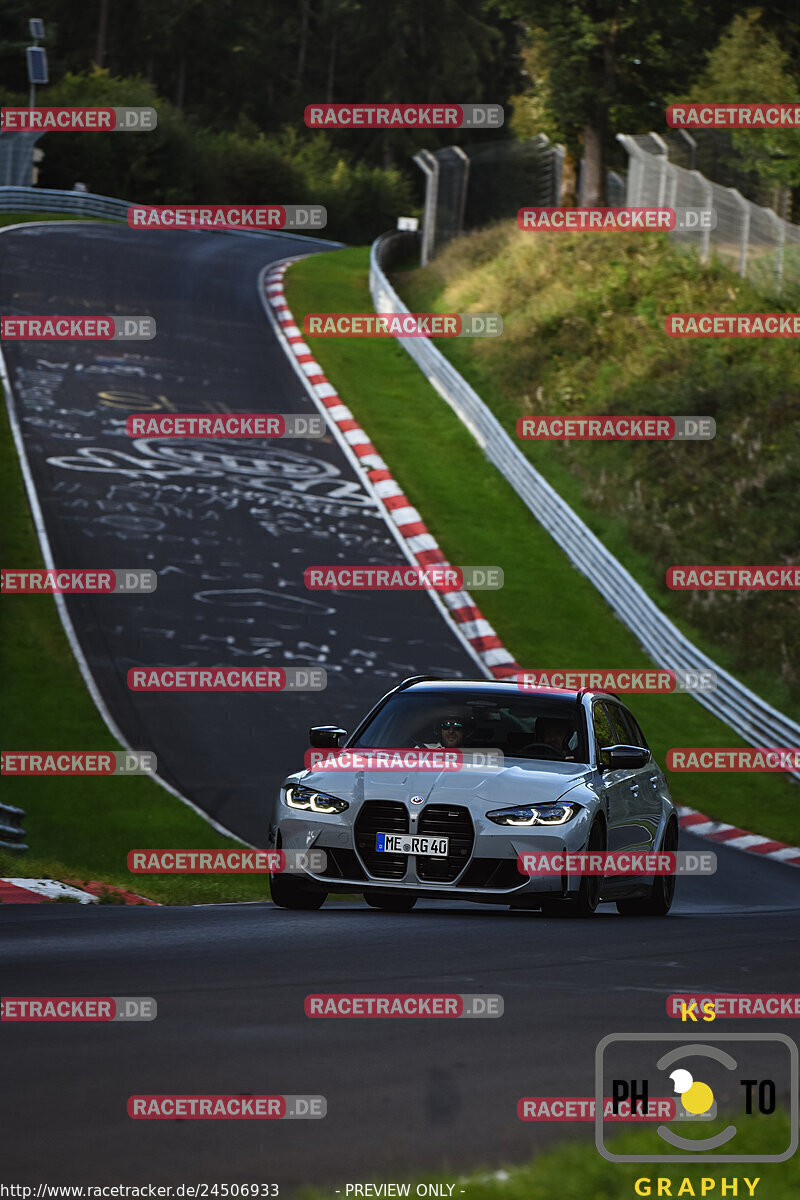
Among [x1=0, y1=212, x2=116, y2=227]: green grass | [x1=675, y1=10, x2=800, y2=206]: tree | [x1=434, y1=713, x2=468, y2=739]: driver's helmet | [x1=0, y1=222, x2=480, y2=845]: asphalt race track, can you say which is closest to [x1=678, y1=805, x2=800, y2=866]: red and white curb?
[x1=0, y1=222, x2=480, y2=845]: asphalt race track

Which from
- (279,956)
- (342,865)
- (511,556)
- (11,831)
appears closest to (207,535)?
(511,556)

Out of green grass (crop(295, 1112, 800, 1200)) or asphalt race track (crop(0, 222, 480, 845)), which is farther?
asphalt race track (crop(0, 222, 480, 845))

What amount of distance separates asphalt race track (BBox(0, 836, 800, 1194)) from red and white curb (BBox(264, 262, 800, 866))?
23.0ft

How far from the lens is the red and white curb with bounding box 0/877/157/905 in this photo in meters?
11.0

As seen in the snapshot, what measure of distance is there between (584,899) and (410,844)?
1167 mm

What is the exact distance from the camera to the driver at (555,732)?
11297mm

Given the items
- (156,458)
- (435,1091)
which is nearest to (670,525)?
(156,458)

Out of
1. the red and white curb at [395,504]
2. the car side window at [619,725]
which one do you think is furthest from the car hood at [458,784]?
the red and white curb at [395,504]

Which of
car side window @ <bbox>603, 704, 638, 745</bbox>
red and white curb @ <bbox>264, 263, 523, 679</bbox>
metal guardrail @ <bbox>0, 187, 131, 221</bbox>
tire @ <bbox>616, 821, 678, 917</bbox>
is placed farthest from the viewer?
metal guardrail @ <bbox>0, 187, 131, 221</bbox>

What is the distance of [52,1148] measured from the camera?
475 centimetres

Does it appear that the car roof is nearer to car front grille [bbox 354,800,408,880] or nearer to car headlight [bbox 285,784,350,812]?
car headlight [bbox 285,784,350,812]

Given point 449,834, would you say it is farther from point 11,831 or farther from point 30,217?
point 30,217

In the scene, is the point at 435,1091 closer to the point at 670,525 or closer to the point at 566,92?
the point at 670,525

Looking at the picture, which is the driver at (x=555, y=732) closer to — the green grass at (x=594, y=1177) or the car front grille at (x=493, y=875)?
the car front grille at (x=493, y=875)
